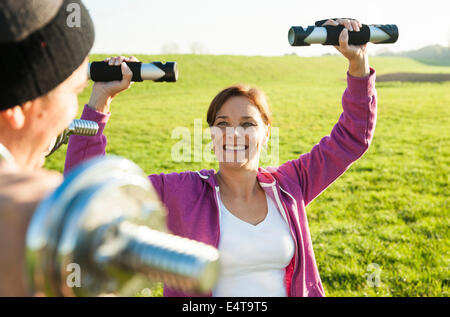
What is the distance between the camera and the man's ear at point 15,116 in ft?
2.92

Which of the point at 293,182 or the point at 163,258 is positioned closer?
the point at 163,258

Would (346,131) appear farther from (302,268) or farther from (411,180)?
(411,180)

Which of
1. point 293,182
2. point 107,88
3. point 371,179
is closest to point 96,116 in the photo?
point 107,88

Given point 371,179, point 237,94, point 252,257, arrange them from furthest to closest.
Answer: point 371,179 < point 237,94 < point 252,257

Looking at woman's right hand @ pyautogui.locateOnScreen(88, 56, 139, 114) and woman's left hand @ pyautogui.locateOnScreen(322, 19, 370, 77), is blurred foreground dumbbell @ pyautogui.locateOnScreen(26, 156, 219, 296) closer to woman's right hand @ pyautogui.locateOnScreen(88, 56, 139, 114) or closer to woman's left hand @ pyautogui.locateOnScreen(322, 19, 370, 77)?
woman's right hand @ pyautogui.locateOnScreen(88, 56, 139, 114)

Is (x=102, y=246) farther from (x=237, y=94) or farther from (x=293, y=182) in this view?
(x=237, y=94)

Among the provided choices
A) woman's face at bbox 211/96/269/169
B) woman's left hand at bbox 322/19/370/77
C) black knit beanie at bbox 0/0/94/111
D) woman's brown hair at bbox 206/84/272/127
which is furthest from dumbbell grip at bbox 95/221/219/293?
woman's brown hair at bbox 206/84/272/127

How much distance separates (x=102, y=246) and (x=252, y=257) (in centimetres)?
206

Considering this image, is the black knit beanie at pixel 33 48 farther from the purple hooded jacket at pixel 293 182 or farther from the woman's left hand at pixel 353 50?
the woman's left hand at pixel 353 50

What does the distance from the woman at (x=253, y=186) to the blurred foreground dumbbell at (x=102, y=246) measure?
1.89m

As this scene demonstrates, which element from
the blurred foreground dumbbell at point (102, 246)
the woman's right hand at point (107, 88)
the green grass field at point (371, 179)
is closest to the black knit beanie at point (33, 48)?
the blurred foreground dumbbell at point (102, 246)

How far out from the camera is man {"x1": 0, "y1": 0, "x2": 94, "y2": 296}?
562mm

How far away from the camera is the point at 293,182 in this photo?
9.39 ft
